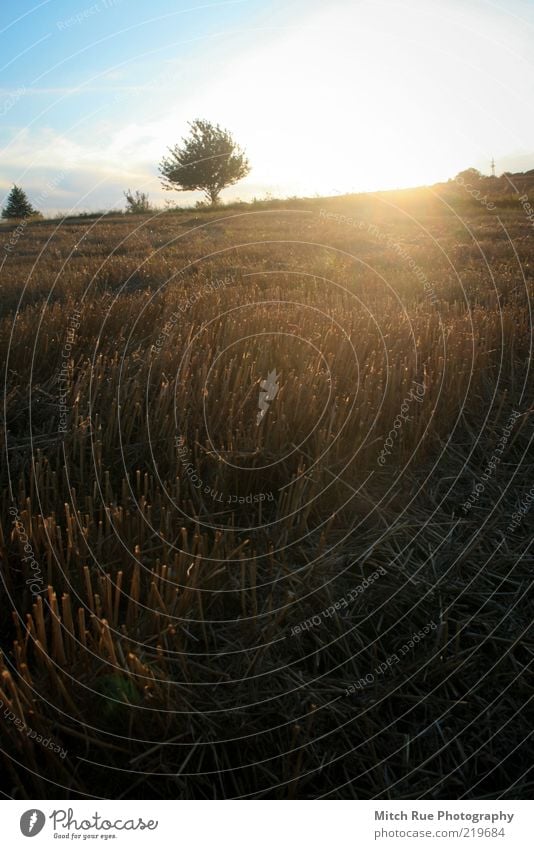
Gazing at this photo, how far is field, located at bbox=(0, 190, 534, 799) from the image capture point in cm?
159

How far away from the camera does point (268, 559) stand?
→ 7.43 feet

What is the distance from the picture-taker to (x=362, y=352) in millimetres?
3611

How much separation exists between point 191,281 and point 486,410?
13.1 ft

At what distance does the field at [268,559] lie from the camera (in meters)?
1.59

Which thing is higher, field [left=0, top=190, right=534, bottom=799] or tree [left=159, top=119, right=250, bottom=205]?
tree [left=159, top=119, right=250, bottom=205]

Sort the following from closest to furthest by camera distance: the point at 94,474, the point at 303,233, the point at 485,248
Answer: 1. the point at 94,474
2. the point at 485,248
3. the point at 303,233

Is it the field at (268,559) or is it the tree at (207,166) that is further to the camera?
the tree at (207,166)

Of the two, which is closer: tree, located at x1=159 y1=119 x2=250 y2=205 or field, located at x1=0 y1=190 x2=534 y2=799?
field, located at x1=0 y1=190 x2=534 y2=799

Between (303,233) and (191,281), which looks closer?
(191,281)

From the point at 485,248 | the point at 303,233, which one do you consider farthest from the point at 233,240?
→ the point at 485,248

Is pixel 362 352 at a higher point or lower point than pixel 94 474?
higher

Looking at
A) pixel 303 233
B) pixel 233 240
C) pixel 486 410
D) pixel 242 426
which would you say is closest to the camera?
pixel 242 426

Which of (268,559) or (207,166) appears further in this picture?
(207,166)
